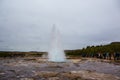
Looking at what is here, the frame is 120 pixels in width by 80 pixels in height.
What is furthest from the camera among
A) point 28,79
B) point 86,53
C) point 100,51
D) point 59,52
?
point 86,53

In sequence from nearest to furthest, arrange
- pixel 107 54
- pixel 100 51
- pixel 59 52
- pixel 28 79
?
pixel 28 79 → pixel 59 52 → pixel 107 54 → pixel 100 51

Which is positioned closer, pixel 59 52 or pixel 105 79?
pixel 105 79

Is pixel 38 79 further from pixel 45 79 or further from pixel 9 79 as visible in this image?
pixel 9 79

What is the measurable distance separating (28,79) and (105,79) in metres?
9.65

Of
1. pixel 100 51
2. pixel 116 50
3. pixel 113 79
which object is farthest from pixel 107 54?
pixel 113 79

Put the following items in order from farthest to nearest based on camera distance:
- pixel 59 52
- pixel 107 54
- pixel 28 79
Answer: pixel 107 54, pixel 59 52, pixel 28 79

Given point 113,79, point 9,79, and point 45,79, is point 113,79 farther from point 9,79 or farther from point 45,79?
point 9,79

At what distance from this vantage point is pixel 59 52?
230 feet

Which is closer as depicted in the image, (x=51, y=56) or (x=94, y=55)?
(x=51, y=56)

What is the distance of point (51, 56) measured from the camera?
70938 mm

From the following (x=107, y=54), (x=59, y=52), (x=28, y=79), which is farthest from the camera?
(x=107, y=54)

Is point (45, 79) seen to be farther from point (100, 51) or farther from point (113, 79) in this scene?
point (100, 51)

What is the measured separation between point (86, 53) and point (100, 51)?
1590 centimetres

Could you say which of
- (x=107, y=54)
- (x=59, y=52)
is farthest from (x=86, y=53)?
(x=59, y=52)
